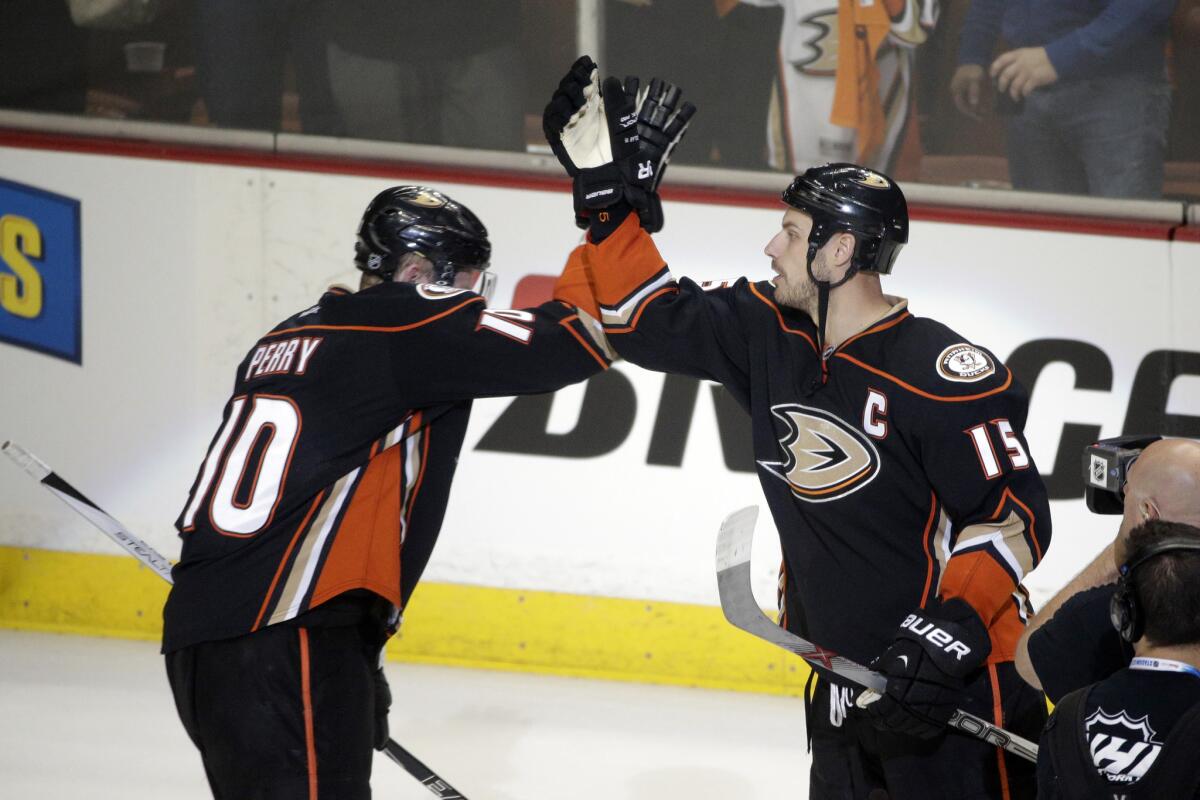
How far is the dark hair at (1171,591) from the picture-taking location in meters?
1.65

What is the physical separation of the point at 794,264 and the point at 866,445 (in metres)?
0.33

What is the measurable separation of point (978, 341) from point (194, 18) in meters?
2.72

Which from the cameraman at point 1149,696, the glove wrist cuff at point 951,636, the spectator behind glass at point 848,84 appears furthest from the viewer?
the spectator behind glass at point 848,84

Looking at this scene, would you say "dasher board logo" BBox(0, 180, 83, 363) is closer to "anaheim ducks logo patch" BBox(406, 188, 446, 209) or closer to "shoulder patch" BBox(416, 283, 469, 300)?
"anaheim ducks logo patch" BBox(406, 188, 446, 209)

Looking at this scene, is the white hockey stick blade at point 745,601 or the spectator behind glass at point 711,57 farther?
the spectator behind glass at point 711,57

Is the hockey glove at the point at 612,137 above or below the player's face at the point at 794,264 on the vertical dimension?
above

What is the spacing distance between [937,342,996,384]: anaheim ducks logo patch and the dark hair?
549mm

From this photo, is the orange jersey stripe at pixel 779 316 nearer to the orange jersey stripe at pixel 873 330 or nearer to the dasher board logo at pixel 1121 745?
the orange jersey stripe at pixel 873 330

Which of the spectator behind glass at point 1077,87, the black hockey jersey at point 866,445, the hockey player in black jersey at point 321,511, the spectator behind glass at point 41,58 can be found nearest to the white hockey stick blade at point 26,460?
the hockey player in black jersey at point 321,511

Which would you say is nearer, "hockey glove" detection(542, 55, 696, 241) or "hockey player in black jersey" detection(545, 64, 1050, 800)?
"hockey player in black jersey" detection(545, 64, 1050, 800)

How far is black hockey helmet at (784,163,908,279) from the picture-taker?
2.32m

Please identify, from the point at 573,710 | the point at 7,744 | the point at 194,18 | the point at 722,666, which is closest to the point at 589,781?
the point at 573,710

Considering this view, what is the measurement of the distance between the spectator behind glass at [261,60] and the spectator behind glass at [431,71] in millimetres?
58

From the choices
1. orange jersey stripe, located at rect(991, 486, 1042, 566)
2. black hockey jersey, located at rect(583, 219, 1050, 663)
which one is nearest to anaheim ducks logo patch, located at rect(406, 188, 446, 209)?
black hockey jersey, located at rect(583, 219, 1050, 663)
